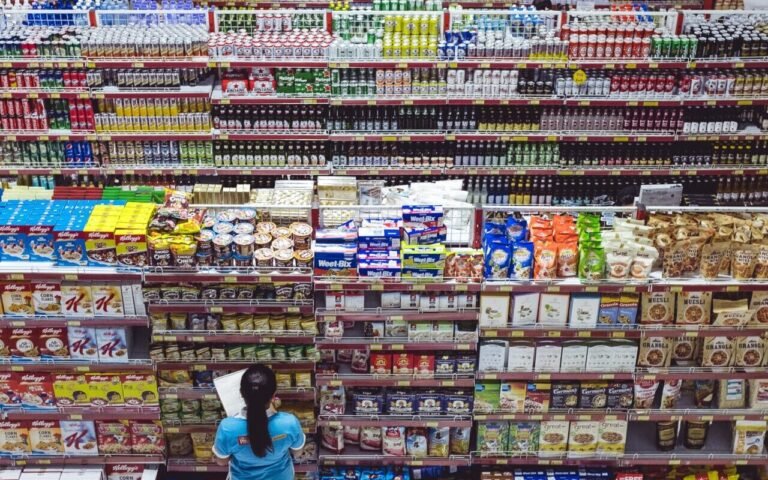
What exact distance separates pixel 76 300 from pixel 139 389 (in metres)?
0.63

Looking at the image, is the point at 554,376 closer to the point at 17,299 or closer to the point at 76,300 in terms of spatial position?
the point at 76,300

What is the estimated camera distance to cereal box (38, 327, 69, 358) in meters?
4.55

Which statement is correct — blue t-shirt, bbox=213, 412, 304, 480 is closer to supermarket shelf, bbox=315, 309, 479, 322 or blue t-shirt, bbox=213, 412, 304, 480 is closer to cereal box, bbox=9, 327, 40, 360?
supermarket shelf, bbox=315, 309, 479, 322

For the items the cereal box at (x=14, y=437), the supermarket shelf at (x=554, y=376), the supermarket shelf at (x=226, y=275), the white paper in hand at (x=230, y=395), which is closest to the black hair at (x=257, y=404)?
the white paper in hand at (x=230, y=395)

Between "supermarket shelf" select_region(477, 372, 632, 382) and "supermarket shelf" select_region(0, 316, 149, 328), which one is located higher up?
"supermarket shelf" select_region(0, 316, 149, 328)

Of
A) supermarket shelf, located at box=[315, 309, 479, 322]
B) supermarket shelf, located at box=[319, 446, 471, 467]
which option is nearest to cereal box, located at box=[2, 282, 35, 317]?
supermarket shelf, located at box=[315, 309, 479, 322]

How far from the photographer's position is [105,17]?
25.5 feet

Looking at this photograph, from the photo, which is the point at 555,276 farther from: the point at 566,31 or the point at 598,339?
the point at 566,31

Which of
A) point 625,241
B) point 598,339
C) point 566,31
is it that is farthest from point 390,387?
point 566,31

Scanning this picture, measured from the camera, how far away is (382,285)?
433cm

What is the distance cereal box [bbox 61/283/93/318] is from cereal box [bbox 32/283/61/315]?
27 millimetres

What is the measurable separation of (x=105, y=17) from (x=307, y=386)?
487 cm

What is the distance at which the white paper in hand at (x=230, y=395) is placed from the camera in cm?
400

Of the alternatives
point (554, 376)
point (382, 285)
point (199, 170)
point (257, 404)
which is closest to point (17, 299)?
point (257, 404)
